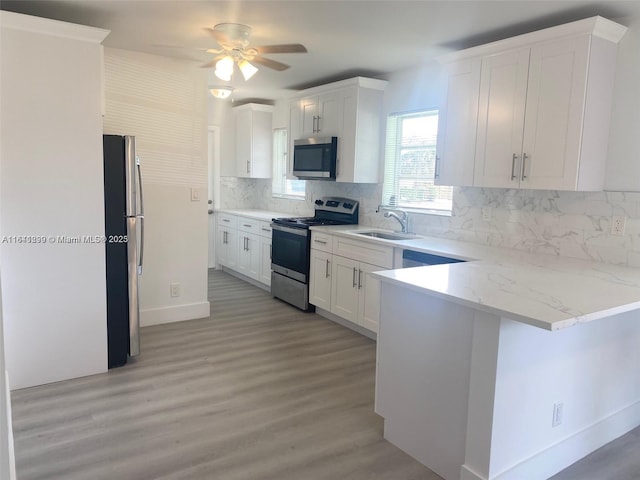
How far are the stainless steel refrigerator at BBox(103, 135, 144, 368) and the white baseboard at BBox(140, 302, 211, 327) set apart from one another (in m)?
0.83

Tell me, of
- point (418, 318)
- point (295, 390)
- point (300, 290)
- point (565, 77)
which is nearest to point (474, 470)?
point (418, 318)

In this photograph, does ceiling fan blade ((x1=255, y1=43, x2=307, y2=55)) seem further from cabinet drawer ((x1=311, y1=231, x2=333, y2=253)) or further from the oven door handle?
the oven door handle

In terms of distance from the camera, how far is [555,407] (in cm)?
219

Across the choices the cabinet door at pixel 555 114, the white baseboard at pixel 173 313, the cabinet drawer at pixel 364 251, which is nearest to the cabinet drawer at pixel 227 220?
the white baseboard at pixel 173 313

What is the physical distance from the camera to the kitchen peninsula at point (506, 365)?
1925 mm

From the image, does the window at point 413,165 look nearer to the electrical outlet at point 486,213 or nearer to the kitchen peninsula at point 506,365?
the electrical outlet at point 486,213

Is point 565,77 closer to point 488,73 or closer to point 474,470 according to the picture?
point 488,73

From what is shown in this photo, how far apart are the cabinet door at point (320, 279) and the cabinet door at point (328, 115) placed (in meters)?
1.26

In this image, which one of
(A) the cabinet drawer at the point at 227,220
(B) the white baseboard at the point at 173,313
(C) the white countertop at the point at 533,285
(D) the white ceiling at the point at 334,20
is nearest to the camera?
(C) the white countertop at the point at 533,285

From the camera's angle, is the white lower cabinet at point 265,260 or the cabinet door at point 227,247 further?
the cabinet door at point 227,247

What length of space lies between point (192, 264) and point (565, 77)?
339cm

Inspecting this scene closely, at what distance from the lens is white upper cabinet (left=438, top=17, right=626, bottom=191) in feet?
9.14

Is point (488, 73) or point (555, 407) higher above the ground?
point (488, 73)

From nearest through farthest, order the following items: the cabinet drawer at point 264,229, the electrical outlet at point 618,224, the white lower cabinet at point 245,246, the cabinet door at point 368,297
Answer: the electrical outlet at point 618,224, the cabinet door at point 368,297, the cabinet drawer at point 264,229, the white lower cabinet at point 245,246
